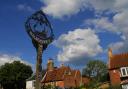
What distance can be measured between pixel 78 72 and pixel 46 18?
7423cm

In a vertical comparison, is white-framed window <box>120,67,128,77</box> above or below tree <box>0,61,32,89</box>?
below

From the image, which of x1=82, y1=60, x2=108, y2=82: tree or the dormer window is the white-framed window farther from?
x1=82, y1=60, x2=108, y2=82: tree

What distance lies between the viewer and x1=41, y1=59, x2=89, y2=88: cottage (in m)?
96.2

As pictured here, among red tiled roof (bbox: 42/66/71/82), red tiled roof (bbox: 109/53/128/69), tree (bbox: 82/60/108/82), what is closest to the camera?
red tiled roof (bbox: 109/53/128/69)

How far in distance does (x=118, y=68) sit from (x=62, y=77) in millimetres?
22825

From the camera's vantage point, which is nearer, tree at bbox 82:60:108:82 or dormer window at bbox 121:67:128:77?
dormer window at bbox 121:67:128:77

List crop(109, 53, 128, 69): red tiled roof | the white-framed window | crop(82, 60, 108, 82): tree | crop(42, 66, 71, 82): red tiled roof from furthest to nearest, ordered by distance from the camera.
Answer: crop(82, 60, 108, 82): tree
crop(42, 66, 71, 82): red tiled roof
crop(109, 53, 128, 69): red tiled roof
the white-framed window

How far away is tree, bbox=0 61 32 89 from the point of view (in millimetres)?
108625

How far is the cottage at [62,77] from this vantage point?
96.2 m

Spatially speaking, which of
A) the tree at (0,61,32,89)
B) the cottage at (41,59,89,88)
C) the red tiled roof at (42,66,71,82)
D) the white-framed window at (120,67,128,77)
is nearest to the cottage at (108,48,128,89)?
the white-framed window at (120,67,128,77)

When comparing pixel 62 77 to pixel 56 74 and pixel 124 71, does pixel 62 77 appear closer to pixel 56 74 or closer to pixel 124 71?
pixel 56 74

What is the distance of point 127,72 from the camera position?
78.1 meters

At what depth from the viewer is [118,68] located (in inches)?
3199

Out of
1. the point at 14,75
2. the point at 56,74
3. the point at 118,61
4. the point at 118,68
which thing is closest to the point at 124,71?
the point at 118,68
